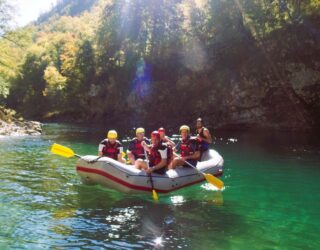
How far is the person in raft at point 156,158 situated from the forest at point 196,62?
1968 centimetres

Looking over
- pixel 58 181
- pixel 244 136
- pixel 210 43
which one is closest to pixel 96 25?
pixel 210 43

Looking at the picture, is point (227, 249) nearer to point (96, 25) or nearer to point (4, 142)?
point (4, 142)

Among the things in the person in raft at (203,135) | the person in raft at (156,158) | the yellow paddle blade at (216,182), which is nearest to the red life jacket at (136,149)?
the person in raft at (156,158)

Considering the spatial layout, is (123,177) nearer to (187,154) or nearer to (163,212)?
(163,212)

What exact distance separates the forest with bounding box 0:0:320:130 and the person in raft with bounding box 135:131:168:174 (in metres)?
19.7

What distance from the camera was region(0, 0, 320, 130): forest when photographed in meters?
28.0

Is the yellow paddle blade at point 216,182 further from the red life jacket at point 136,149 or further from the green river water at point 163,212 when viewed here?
the red life jacket at point 136,149

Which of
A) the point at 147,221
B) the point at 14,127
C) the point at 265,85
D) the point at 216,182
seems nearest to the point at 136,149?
the point at 216,182

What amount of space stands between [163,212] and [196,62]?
25.2 m

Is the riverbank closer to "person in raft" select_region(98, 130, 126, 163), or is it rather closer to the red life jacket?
the red life jacket

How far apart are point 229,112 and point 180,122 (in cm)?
498

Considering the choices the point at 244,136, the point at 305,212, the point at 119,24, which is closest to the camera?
the point at 305,212

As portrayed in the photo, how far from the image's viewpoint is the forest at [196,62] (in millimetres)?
27969

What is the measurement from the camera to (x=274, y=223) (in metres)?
8.66
